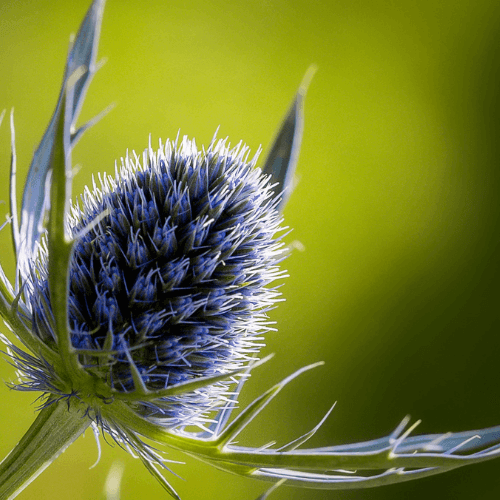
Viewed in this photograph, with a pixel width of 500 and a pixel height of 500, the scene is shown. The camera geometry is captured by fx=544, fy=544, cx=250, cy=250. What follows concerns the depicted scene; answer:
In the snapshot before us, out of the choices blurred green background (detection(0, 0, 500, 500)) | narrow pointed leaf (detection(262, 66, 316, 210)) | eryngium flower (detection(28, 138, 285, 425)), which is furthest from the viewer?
blurred green background (detection(0, 0, 500, 500))

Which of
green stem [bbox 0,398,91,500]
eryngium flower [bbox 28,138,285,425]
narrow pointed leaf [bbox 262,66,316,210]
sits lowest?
green stem [bbox 0,398,91,500]

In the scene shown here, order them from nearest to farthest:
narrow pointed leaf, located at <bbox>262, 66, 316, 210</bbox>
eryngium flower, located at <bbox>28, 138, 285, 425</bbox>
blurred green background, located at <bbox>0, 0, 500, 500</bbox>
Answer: eryngium flower, located at <bbox>28, 138, 285, 425</bbox>, narrow pointed leaf, located at <bbox>262, 66, 316, 210</bbox>, blurred green background, located at <bbox>0, 0, 500, 500</bbox>

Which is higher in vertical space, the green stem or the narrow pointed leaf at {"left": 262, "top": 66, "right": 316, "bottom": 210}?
the narrow pointed leaf at {"left": 262, "top": 66, "right": 316, "bottom": 210}

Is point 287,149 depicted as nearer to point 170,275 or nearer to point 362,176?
point 170,275

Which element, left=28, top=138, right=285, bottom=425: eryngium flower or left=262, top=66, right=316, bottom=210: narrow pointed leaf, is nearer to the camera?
left=28, top=138, right=285, bottom=425: eryngium flower

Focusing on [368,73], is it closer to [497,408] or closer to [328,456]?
[497,408]

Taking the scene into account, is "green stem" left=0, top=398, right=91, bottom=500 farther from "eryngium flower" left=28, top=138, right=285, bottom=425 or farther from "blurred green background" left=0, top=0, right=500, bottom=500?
"blurred green background" left=0, top=0, right=500, bottom=500

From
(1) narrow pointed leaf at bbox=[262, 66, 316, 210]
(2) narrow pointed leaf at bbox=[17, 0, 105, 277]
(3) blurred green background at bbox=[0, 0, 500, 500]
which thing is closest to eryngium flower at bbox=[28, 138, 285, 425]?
(2) narrow pointed leaf at bbox=[17, 0, 105, 277]

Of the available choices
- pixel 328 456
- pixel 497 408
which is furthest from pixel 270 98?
pixel 328 456
